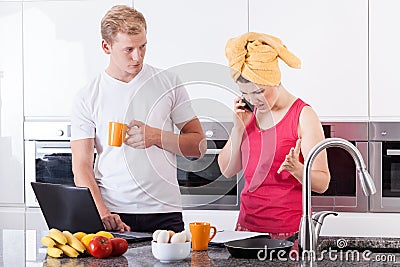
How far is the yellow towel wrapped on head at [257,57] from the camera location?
2703 mm

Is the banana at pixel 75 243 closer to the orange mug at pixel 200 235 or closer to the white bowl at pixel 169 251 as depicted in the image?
the white bowl at pixel 169 251

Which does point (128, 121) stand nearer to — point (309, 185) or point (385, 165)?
point (309, 185)

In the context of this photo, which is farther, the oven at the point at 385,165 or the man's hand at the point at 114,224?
the oven at the point at 385,165

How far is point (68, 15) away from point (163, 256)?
2155 mm

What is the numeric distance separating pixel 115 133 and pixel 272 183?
0.60 metres

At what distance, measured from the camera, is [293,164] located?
251 cm

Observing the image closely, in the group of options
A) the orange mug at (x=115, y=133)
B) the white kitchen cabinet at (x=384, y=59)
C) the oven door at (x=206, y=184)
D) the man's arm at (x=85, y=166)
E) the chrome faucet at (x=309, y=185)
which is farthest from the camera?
the white kitchen cabinet at (x=384, y=59)

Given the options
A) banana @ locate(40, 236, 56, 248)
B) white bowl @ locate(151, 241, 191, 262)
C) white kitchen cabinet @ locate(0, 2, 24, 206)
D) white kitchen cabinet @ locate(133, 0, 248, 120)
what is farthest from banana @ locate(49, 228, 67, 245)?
white kitchen cabinet @ locate(0, 2, 24, 206)

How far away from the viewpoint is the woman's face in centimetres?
277

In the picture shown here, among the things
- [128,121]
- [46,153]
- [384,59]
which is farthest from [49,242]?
[384,59]

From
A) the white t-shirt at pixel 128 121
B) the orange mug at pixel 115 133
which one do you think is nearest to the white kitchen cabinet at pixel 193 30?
the white t-shirt at pixel 128 121

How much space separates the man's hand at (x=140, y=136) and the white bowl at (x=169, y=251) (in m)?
0.69

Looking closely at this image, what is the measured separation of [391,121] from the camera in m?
3.77

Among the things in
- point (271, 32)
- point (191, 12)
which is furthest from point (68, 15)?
point (271, 32)
